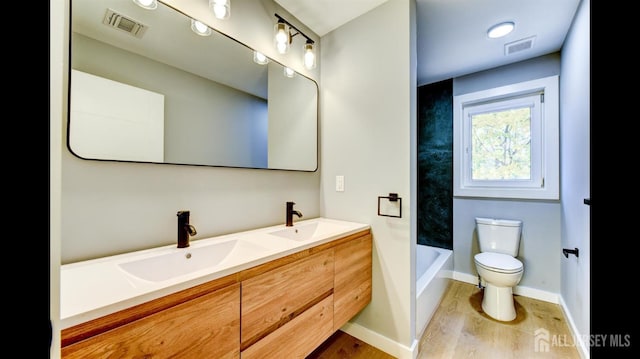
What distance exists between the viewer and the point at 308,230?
1734 millimetres

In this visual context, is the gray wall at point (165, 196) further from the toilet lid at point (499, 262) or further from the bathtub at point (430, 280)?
the toilet lid at point (499, 262)

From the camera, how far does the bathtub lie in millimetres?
1771

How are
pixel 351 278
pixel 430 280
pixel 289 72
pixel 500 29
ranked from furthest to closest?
pixel 430 280, pixel 500 29, pixel 289 72, pixel 351 278

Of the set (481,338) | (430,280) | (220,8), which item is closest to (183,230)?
(220,8)

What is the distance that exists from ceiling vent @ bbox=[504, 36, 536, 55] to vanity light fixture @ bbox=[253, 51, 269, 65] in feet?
6.84

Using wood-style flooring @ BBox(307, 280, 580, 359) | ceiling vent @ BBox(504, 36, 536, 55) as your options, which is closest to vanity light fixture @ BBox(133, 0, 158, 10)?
wood-style flooring @ BBox(307, 280, 580, 359)

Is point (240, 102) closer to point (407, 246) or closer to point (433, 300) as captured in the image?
point (407, 246)

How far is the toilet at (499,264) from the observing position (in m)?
1.96

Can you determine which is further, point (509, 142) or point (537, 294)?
point (509, 142)

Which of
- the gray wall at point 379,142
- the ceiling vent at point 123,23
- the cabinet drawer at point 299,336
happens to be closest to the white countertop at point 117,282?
the cabinet drawer at point 299,336

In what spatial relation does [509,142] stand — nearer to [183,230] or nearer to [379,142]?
[379,142]

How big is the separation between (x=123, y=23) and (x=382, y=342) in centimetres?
230

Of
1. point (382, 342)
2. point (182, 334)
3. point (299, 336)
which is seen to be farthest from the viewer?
point (382, 342)
